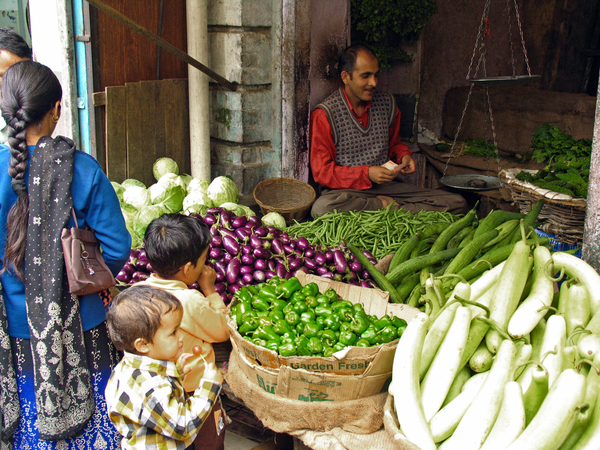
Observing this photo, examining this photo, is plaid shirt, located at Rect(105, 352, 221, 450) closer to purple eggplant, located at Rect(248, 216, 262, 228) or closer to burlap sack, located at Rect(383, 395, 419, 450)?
burlap sack, located at Rect(383, 395, 419, 450)

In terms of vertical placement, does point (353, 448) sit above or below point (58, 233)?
below

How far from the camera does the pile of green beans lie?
3.71 metres

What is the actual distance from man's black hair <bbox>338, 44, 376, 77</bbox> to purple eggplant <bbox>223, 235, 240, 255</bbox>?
7.38 ft

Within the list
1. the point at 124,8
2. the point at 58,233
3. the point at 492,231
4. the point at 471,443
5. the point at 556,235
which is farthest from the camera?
the point at 124,8

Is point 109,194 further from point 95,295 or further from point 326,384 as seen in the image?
point 326,384

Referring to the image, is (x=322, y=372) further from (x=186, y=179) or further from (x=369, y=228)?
(x=186, y=179)

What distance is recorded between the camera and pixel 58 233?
1.99 m

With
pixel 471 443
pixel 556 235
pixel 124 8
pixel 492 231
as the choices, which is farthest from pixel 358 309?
pixel 124 8

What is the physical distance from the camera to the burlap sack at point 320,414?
222 centimetres

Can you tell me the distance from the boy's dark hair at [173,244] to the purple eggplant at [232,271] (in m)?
0.75

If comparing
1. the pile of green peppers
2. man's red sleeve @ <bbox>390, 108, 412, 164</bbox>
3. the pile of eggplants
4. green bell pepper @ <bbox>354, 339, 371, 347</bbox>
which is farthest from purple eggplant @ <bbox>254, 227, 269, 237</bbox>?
man's red sleeve @ <bbox>390, 108, 412, 164</bbox>

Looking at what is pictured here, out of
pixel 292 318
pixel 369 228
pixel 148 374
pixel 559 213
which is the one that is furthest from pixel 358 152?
pixel 148 374

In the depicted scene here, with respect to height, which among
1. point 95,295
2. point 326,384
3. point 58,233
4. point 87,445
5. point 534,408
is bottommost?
point 87,445

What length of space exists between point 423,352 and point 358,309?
→ 515mm
